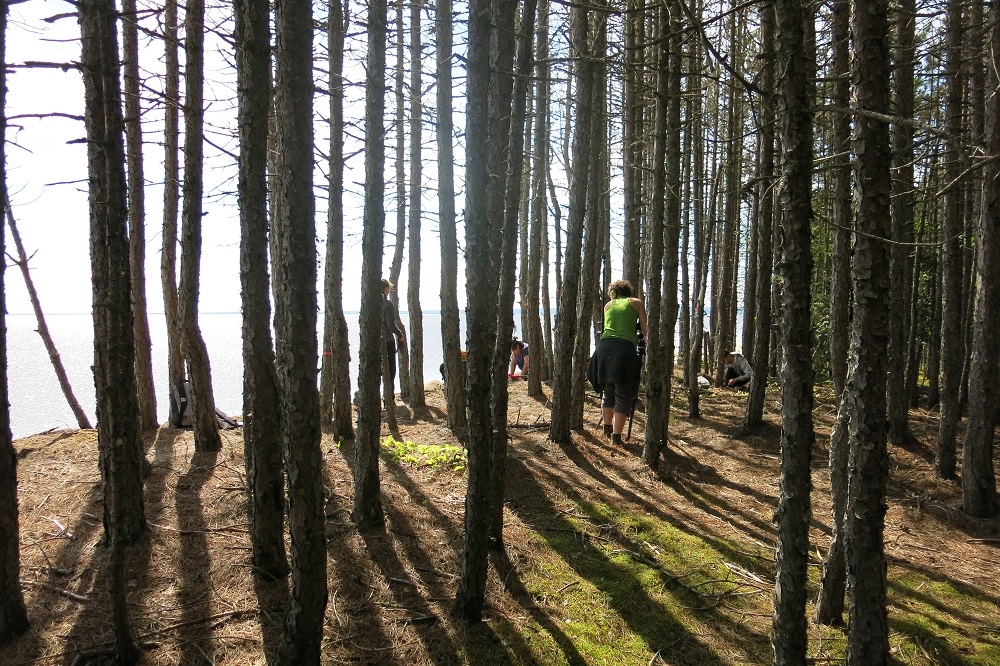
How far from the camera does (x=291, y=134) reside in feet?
10.6

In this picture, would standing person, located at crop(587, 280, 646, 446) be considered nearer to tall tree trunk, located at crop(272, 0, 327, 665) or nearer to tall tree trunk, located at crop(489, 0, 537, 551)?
tall tree trunk, located at crop(489, 0, 537, 551)

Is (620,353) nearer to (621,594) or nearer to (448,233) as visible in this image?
(448,233)

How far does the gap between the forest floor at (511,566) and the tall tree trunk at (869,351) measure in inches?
33.0

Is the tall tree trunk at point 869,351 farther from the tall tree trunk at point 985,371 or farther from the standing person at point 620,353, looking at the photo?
the standing person at point 620,353

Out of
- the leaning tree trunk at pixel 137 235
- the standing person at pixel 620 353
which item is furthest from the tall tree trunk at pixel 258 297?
the standing person at pixel 620 353

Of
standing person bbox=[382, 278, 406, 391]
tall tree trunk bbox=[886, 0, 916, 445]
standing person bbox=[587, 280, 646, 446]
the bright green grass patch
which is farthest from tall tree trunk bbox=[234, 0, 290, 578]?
tall tree trunk bbox=[886, 0, 916, 445]

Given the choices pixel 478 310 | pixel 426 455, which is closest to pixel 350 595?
pixel 478 310

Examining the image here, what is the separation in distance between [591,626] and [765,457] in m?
5.12

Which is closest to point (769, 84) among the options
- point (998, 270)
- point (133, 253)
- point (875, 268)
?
point (875, 268)

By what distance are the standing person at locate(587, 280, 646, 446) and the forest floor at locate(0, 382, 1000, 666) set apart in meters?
0.77

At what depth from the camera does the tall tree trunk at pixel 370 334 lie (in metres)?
5.14

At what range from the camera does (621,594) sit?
450cm

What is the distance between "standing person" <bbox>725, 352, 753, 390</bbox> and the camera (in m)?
13.7

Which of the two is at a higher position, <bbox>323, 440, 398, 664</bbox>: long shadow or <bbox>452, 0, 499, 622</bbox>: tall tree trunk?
<bbox>452, 0, 499, 622</bbox>: tall tree trunk
